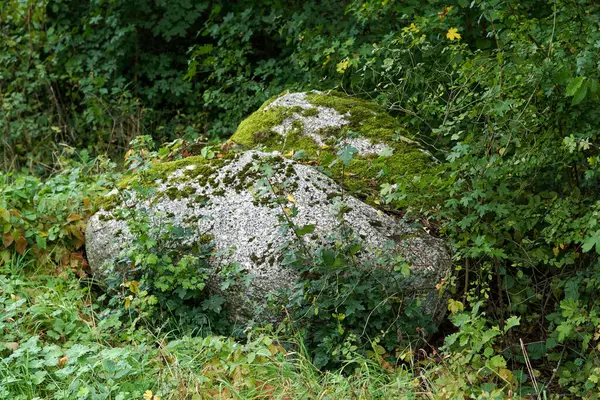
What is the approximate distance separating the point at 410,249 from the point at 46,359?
2.00 meters

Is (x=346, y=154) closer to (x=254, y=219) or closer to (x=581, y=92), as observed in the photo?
(x=254, y=219)

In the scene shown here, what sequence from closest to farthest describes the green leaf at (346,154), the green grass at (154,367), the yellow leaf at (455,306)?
the green grass at (154,367)
the green leaf at (346,154)
the yellow leaf at (455,306)

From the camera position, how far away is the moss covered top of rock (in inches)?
182

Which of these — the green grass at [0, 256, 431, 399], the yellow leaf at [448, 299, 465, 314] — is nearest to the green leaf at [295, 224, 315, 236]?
the green grass at [0, 256, 431, 399]

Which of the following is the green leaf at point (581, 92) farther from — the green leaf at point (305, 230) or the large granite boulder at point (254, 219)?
the green leaf at point (305, 230)

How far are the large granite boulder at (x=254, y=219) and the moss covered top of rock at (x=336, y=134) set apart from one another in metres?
0.31

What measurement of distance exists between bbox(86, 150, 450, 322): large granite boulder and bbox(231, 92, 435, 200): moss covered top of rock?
309 millimetres

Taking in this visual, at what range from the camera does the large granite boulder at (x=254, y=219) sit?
4.03m

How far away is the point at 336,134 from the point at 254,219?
1075 millimetres

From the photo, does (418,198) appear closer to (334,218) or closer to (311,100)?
(334,218)

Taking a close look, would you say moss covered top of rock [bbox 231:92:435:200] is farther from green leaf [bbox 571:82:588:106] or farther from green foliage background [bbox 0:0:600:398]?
green leaf [bbox 571:82:588:106]

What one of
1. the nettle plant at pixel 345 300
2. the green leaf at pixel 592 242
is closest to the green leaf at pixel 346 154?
the nettle plant at pixel 345 300

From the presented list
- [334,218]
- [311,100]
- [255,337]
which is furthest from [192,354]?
[311,100]

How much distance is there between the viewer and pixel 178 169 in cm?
465
